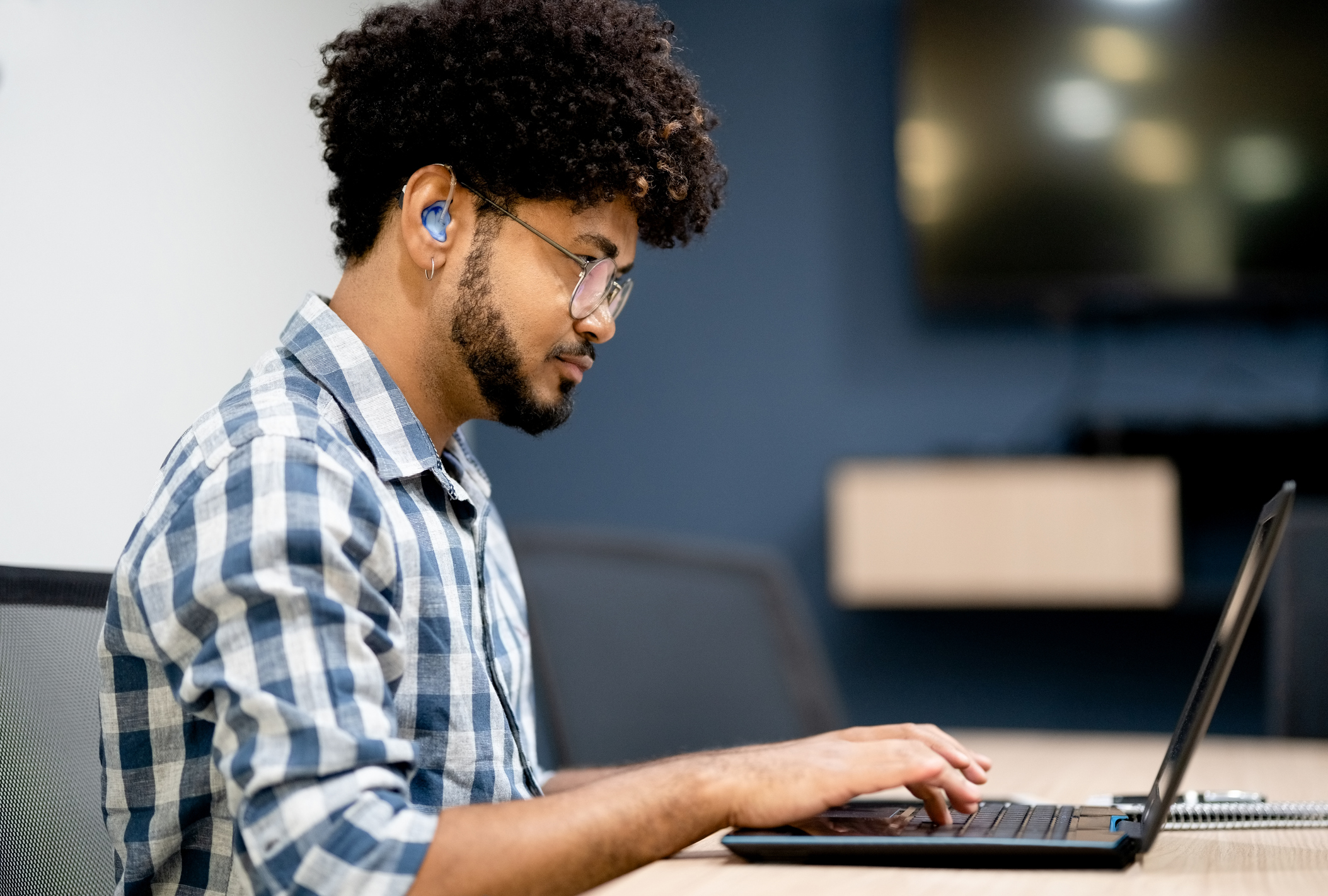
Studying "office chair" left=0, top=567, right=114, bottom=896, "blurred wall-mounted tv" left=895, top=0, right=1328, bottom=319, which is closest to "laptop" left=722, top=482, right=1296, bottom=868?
"office chair" left=0, top=567, right=114, bottom=896

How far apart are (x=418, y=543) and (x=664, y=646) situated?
2.66 ft

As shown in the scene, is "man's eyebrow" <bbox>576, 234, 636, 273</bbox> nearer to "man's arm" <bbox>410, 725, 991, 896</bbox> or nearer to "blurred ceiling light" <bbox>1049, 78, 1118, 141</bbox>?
"man's arm" <bbox>410, 725, 991, 896</bbox>

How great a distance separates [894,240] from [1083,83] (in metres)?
0.52

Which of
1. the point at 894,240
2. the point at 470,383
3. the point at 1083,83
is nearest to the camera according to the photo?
the point at 470,383

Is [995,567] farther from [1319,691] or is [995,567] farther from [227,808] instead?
[227,808]

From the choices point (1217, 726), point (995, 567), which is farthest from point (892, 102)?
point (1217, 726)

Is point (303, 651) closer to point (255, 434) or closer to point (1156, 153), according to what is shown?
point (255, 434)

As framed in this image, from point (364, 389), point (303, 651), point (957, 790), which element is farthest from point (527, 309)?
point (957, 790)

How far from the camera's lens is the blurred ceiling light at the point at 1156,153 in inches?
102

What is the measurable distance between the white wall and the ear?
2.17 ft

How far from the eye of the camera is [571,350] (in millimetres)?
1243

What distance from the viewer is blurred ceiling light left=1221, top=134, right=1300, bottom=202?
2.55 metres

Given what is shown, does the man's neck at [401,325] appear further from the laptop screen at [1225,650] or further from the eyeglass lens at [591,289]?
the laptop screen at [1225,650]

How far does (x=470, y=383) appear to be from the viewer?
1.19 meters
